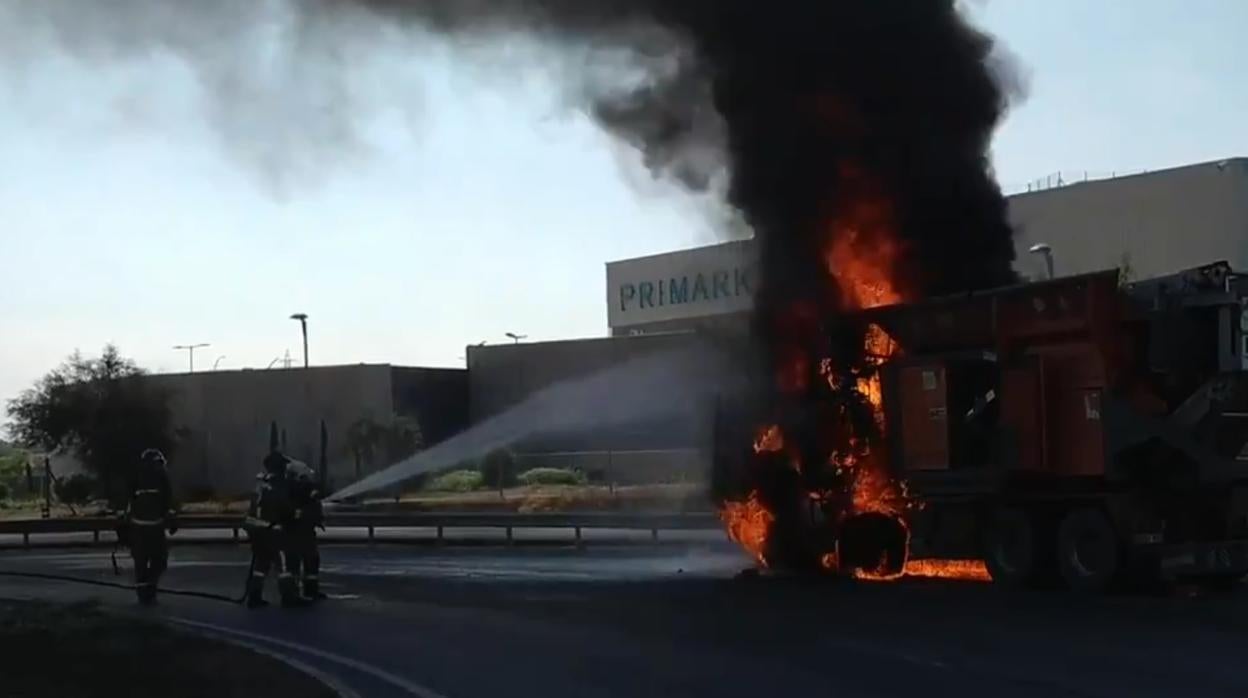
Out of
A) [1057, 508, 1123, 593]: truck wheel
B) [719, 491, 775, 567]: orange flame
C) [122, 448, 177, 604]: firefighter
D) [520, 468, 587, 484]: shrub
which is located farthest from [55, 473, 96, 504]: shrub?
[1057, 508, 1123, 593]: truck wheel

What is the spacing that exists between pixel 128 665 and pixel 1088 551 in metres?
8.86

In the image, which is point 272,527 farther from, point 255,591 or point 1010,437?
point 1010,437

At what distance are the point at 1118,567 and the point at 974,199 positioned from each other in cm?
570

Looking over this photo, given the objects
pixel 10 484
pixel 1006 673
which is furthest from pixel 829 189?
pixel 10 484

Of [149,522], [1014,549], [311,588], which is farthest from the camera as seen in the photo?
[149,522]

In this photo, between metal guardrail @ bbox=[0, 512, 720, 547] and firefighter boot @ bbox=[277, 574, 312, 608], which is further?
metal guardrail @ bbox=[0, 512, 720, 547]

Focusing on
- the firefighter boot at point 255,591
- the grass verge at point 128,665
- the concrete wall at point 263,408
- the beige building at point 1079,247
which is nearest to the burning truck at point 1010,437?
the firefighter boot at point 255,591

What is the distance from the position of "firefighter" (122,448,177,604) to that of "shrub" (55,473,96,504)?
114 ft

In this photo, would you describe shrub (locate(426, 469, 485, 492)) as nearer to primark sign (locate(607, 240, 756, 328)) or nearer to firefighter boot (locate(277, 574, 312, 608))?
primark sign (locate(607, 240, 756, 328))

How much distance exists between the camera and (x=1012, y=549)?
16.4 metres

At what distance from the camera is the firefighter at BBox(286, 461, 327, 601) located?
54.2ft

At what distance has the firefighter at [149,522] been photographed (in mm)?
17438

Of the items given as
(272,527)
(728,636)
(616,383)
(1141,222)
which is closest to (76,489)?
(616,383)

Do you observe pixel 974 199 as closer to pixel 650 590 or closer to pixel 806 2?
pixel 806 2
